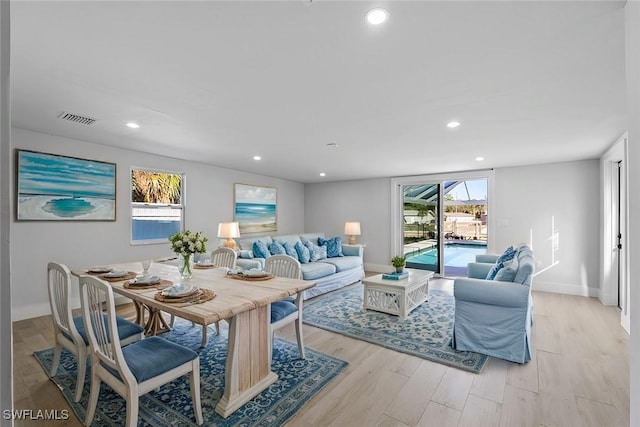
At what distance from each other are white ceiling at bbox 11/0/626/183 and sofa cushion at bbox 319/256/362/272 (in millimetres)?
2351

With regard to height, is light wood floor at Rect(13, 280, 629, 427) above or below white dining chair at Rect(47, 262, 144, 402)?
below

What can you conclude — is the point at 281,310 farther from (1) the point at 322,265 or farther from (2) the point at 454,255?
(2) the point at 454,255

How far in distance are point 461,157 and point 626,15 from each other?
3261mm

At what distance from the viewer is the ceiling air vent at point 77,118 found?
2.90 metres

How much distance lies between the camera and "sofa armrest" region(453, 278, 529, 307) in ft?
8.49

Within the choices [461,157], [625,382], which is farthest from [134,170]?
[625,382]

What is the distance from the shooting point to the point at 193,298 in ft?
6.57

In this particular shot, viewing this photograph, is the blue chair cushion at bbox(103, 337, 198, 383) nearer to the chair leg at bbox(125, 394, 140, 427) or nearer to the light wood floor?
the chair leg at bbox(125, 394, 140, 427)

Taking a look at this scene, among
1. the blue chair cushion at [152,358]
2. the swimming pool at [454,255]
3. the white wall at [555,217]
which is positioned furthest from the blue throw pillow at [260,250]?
the white wall at [555,217]

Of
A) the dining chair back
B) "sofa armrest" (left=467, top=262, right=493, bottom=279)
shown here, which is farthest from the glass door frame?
the dining chair back

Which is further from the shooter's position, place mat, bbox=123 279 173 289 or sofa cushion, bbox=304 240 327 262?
sofa cushion, bbox=304 240 327 262

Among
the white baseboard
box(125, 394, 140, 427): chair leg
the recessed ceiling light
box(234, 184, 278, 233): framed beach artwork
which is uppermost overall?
the recessed ceiling light

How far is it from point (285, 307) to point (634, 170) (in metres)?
2.44

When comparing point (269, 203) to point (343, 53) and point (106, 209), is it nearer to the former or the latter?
point (106, 209)
